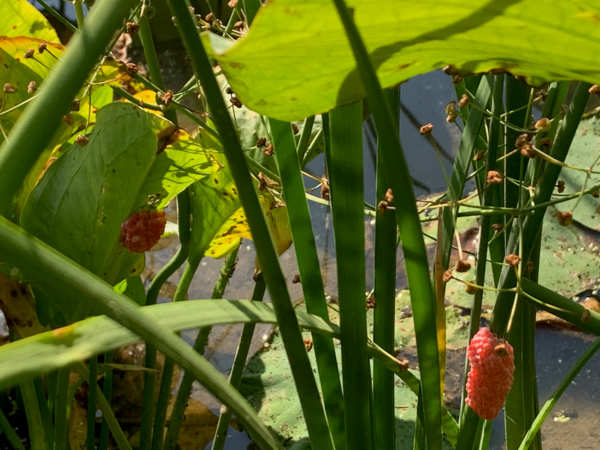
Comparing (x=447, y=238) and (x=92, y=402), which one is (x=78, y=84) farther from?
(x=92, y=402)

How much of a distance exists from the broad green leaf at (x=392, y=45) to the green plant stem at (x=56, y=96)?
0.11 ft

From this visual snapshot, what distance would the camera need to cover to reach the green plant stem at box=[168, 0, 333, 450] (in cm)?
21

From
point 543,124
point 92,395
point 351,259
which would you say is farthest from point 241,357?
point 543,124

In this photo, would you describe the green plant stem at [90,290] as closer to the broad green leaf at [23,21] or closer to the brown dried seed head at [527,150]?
the brown dried seed head at [527,150]

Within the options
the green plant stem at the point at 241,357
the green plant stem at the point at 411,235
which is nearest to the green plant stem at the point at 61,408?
the green plant stem at the point at 241,357

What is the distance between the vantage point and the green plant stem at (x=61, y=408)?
413mm

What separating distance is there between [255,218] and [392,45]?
0.10m

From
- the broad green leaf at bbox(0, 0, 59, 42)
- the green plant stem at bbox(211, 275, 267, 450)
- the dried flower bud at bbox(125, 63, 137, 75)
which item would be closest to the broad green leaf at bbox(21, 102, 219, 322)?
the dried flower bud at bbox(125, 63, 137, 75)

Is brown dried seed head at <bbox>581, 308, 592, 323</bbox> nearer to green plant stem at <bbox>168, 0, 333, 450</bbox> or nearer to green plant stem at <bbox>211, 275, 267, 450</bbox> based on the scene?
green plant stem at <bbox>168, 0, 333, 450</bbox>

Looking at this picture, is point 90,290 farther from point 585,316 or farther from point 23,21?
point 23,21

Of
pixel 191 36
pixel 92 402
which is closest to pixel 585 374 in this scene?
pixel 92 402

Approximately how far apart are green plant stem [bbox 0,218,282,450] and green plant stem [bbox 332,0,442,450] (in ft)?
0.36

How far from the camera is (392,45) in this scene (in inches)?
9.6

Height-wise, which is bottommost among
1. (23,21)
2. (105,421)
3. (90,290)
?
(105,421)
